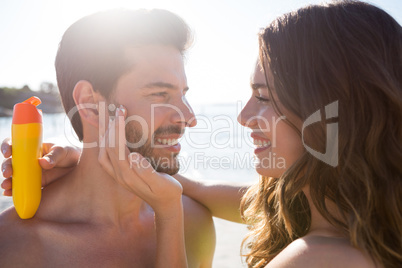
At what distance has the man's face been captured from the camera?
292 centimetres

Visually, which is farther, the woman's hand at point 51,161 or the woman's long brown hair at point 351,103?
the woman's hand at point 51,161

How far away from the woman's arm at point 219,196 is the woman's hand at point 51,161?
117cm

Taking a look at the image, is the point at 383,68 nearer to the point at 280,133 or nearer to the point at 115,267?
the point at 280,133

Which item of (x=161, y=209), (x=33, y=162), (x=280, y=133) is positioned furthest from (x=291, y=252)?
(x=33, y=162)

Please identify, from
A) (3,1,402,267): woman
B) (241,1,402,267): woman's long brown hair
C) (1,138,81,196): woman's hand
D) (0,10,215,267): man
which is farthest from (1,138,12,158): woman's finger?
(241,1,402,267): woman's long brown hair

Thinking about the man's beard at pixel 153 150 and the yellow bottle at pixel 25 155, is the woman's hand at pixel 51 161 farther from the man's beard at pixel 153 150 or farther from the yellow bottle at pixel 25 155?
the man's beard at pixel 153 150

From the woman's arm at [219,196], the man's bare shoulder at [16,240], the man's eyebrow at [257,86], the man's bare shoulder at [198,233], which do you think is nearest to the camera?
the man's bare shoulder at [16,240]

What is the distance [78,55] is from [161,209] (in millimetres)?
1517

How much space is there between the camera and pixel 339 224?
6.64 feet

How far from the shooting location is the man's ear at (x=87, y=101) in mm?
2922

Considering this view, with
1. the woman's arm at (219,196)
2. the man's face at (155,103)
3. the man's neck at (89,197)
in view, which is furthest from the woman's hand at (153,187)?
the woman's arm at (219,196)

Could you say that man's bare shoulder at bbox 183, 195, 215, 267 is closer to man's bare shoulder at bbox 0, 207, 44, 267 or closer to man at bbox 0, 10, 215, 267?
man at bbox 0, 10, 215, 267

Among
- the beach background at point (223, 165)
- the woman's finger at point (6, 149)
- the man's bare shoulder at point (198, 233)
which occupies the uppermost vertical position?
the woman's finger at point (6, 149)

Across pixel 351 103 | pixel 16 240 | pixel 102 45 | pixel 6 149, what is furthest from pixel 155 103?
pixel 351 103
